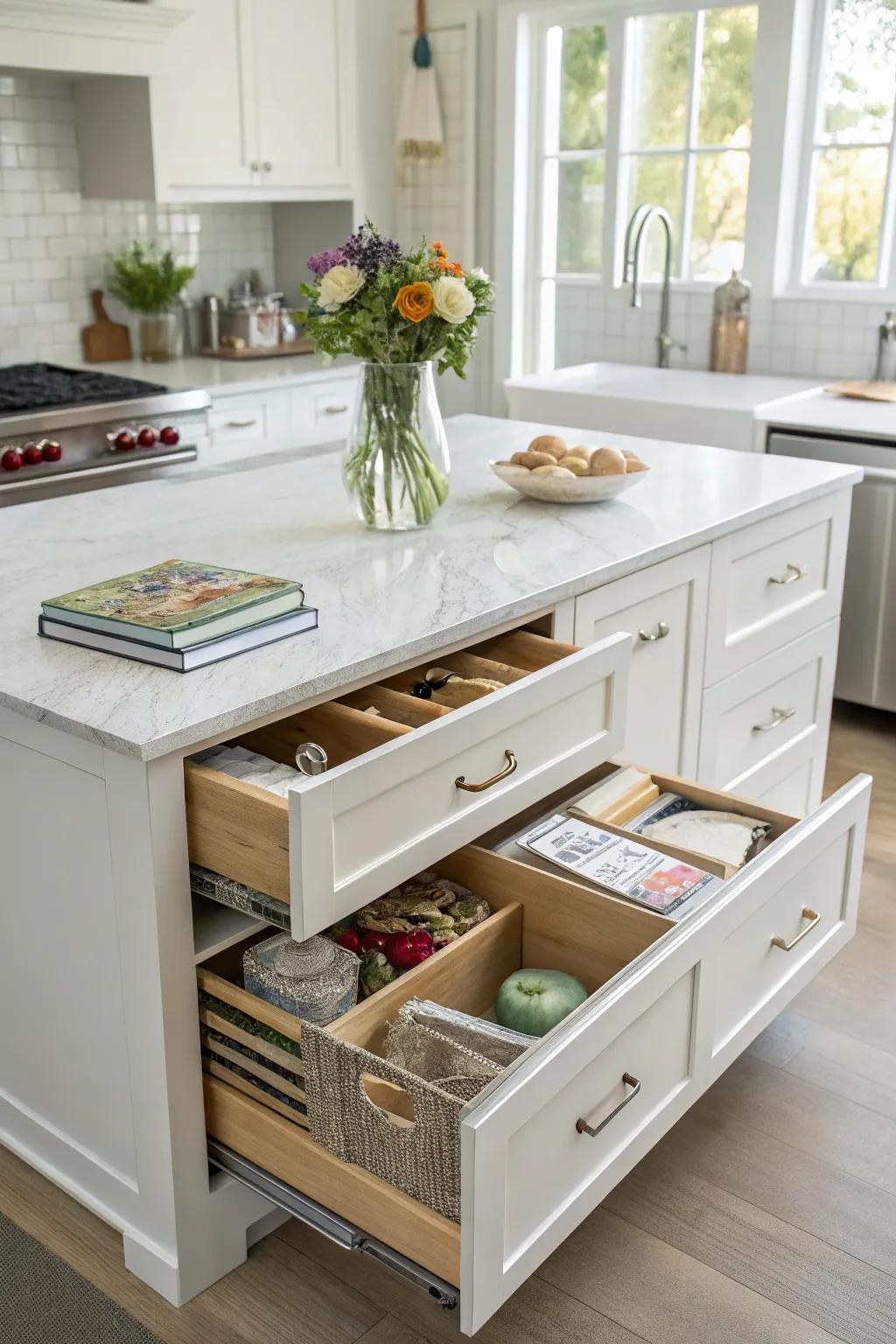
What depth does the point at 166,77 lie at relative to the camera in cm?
392

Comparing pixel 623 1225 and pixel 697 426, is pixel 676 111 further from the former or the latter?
pixel 623 1225

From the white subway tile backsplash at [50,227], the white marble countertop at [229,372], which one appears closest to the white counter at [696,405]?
the white marble countertop at [229,372]

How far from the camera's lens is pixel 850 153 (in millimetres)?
3912

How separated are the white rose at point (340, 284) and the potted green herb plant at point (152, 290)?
2.63 metres

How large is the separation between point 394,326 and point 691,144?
267 centimetres

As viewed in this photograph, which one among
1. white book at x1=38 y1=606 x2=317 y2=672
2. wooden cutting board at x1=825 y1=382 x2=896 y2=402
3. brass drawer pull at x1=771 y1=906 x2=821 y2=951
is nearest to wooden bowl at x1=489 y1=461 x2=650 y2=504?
white book at x1=38 y1=606 x2=317 y2=672

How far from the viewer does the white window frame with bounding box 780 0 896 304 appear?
3846 millimetres

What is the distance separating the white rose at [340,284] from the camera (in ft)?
6.27

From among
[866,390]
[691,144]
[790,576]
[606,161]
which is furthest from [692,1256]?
[606,161]

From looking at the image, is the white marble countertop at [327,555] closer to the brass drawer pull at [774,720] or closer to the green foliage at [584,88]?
the brass drawer pull at [774,720]

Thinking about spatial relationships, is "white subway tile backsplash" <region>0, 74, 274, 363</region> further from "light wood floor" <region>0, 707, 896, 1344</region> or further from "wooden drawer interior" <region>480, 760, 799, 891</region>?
"light wood floor" <region>0, 707, 896, 1344</region>

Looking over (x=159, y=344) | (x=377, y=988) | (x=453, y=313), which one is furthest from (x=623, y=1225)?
(x=159, y=344)

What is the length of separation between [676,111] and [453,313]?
2753mm

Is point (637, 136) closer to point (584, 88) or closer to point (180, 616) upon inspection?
point (584, 88)
